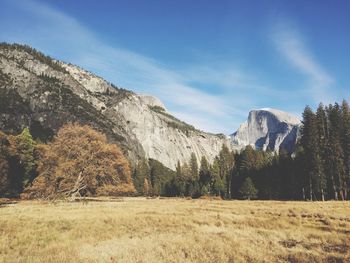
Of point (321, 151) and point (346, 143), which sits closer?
point (346, 143)

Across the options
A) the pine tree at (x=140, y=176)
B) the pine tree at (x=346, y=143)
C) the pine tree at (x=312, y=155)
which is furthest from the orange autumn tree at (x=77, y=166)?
the pine tree at (x=140, y=176)

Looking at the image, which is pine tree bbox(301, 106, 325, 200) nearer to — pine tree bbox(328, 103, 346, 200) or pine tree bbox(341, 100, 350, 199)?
pine tree bbox(328, 103, 346, 200)

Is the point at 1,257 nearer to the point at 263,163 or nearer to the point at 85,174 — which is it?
the point at 85,174

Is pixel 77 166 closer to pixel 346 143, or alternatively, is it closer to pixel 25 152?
pixel 25 152

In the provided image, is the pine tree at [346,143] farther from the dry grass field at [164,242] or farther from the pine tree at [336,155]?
the dry grass field at [164,242]

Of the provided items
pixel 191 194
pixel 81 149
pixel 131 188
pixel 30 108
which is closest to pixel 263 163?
pixel 191 194

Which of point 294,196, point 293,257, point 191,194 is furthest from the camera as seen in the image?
point 191,194

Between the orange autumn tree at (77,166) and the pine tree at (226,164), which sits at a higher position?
the pine tree at (226,164)

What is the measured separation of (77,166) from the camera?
149 feet

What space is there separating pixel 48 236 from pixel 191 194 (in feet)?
316

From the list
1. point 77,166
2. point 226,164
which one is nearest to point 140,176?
point 226,164

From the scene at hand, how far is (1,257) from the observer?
1227 cm

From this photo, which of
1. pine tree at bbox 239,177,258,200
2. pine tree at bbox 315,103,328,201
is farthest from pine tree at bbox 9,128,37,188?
pine tree at bbox 315,103,328,201

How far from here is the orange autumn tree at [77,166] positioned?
44906mm
